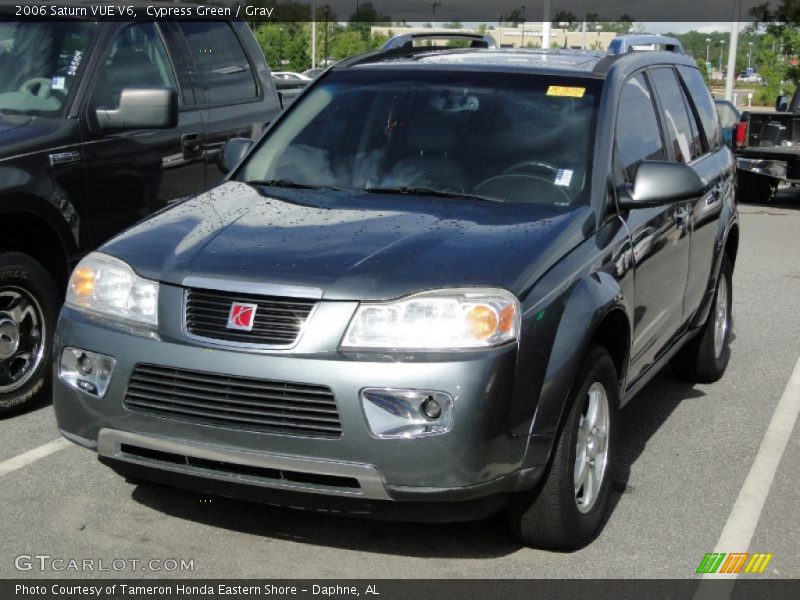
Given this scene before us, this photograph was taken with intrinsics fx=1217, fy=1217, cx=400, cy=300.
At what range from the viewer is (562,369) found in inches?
161

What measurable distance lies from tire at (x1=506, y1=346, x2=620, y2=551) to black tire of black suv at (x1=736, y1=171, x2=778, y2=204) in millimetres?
12941

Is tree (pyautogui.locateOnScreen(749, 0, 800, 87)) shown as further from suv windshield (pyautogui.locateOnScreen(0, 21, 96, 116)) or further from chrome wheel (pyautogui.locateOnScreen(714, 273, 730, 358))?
suv windshield (pyautogui.locateOnScreen(0, 21, 96, 116))

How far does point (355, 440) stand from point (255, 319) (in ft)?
1.70

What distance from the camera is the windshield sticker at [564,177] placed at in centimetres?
489

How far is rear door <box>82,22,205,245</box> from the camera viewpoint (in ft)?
20.7

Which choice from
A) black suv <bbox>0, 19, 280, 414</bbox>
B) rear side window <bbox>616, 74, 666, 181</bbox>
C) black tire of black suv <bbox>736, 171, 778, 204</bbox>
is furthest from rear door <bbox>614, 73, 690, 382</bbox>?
black tire of black suv <bbox>736, 171, 778, 204</bbox>

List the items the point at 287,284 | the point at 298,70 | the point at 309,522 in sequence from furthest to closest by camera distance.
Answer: the point at 298,70, the point at 309,522, the point at 287,284

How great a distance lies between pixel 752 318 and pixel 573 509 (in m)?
5.02

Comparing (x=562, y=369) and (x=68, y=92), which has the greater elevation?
(x=68, y=92)

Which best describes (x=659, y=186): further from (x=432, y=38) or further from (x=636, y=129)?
(x=432, y=38)

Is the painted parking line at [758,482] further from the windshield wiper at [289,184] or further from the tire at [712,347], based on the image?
the windshield wiper at [289,184]

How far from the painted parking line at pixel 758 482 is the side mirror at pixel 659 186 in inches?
51.2

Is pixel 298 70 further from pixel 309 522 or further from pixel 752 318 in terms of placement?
pixel 309 522
